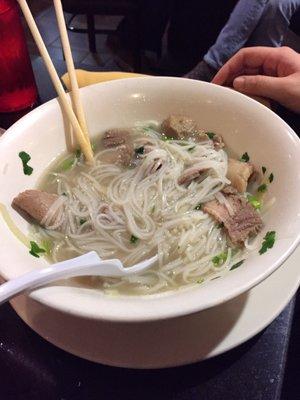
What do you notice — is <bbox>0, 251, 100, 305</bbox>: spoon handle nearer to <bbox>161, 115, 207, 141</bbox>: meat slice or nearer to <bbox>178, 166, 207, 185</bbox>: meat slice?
<bbox>178, 166, 207, 185</bbox>: meat slice

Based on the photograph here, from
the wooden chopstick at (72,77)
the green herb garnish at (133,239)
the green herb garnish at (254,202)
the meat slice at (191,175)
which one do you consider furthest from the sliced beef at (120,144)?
the green herb garnish at (254,202)

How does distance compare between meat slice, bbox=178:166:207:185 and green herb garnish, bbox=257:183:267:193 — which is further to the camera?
meat slice, bbox=178:166:207:185

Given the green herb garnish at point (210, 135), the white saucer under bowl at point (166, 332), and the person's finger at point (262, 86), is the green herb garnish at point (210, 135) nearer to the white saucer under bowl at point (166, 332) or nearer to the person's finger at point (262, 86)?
the person's finger at point (262, 86)

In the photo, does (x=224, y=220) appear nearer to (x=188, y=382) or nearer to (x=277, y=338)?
(x=277, y=338)

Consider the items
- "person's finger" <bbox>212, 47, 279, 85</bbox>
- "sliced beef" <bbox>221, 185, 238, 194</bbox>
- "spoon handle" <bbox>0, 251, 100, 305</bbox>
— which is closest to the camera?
"spoon handle" <bbox>0, 251, 100, 305</bbox>

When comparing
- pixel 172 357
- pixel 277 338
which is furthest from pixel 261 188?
pixel 172 357

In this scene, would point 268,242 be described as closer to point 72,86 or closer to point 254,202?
point 254,202

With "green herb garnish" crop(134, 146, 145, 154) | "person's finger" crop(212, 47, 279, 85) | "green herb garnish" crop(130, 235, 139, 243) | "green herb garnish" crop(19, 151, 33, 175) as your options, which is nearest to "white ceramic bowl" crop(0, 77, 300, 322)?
"green herb garnish" crop(19, 151, 33, 175)
